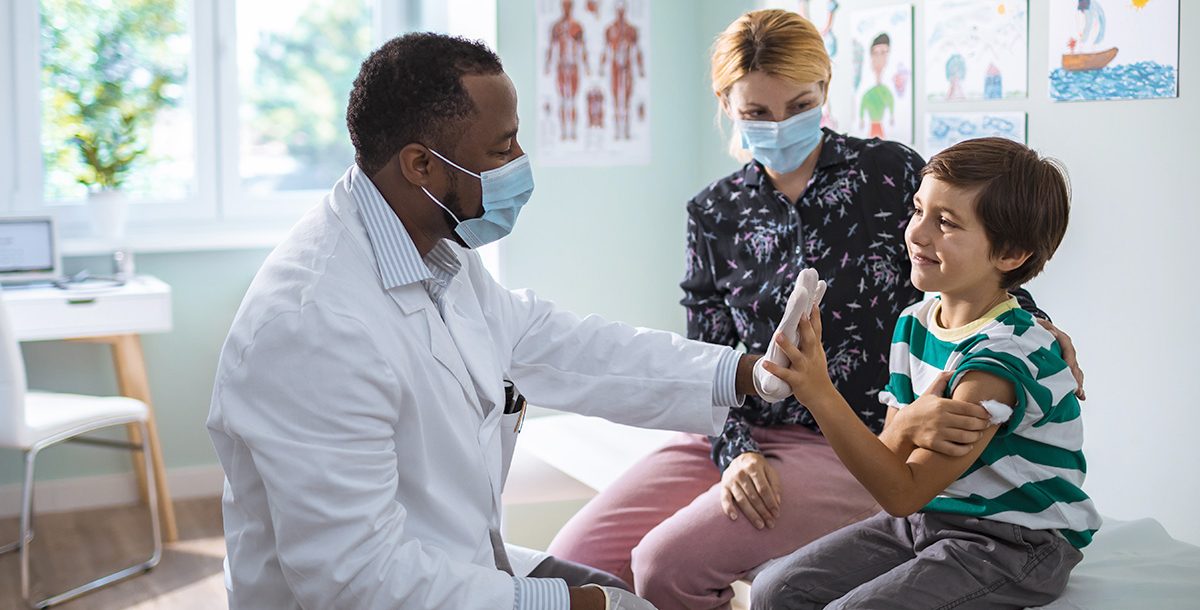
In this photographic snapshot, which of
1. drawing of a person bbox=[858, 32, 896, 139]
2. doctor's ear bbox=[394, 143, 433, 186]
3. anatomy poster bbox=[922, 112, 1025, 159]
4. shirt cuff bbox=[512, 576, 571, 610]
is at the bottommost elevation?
shirt cuff bbox=[512, 576, 571, 610]

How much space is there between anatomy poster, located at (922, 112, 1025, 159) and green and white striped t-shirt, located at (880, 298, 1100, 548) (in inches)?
37.5

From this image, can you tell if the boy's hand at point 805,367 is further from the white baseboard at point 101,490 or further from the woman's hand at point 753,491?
the white baseboard at point 101,490

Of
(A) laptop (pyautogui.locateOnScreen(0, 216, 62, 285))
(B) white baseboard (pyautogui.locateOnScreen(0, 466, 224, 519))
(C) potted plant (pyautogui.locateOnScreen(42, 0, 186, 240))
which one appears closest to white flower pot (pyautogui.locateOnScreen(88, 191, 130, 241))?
(C) potted plant (pyautogui.locateOnScreen(42, 0, 186, 240))

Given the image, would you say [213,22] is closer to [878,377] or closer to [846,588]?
[878,377]

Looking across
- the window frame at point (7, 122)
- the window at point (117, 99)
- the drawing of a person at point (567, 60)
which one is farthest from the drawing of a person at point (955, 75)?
the window frame at point (7, 122)

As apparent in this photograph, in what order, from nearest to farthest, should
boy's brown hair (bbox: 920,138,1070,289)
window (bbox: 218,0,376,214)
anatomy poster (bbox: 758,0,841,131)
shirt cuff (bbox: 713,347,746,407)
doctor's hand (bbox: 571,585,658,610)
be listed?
doctor's hand (bbox: 571,585,658,610), boy's brown hair (bbox: 920,138,1070,289), shirt cuff (bbox: 713,347,746,407), anatomy poster (bbox: 758,0,841,131), window (bbox: 218,0,376,214)

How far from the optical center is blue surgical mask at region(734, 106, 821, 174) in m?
2.00

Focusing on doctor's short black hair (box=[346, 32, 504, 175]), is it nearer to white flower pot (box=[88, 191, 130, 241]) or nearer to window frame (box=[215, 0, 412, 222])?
white flower pot (box=[88, 191, 130, 241])

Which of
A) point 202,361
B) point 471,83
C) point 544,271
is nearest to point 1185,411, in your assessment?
point 471,83

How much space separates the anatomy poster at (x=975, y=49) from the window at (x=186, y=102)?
4.26ft

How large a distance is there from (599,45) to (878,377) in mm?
1803

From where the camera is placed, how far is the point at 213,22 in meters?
3.93

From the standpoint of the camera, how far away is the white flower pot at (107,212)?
367cm

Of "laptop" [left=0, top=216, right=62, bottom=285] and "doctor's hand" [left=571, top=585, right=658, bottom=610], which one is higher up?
"laptop" [left=0, top=216, right=62, bottom=285]
